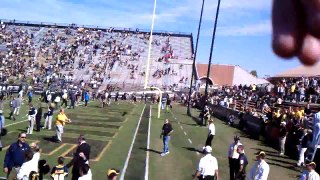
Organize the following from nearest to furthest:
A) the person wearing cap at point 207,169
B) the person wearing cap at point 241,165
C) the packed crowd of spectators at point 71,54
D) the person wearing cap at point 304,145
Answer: the person wearing cap at point 207,169, the person wearing cap at point 241,165, the person wearing cap at point 304,145, the packed crowd of spectators at point 71,54

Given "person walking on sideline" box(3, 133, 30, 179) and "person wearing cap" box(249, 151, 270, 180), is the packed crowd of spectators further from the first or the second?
"person wearing cap" box(249, 151, 270, 180)

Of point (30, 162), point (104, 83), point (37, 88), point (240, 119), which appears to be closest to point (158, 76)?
point (104, 83)

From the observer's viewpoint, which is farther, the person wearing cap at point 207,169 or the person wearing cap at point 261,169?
the person wearing cap at point 207,169

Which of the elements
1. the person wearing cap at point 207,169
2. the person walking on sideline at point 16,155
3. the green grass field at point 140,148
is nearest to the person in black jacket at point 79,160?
the person walking on sideline at point 16,155

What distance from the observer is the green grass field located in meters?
17.9

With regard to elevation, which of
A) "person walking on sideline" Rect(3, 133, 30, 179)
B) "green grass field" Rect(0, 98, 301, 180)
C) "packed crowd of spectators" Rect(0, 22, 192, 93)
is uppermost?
"packed crowd of spectators" Rect(0, 22, 192, 93)

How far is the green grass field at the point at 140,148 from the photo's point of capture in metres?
17.9

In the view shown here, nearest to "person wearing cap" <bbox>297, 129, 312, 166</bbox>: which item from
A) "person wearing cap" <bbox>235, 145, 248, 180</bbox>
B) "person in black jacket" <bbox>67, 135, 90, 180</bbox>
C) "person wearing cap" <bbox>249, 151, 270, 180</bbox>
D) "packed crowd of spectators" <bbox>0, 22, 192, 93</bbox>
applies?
"person wearing cap" <bbox>235, 145, 248, 180</bbox>

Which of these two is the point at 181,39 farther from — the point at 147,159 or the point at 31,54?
the point at 147,159

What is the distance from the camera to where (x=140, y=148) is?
22.9 m

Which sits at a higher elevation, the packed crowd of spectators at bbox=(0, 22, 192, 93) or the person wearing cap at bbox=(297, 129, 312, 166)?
the packed crowd of spectators at bbox=(0, 22, 192, 93)

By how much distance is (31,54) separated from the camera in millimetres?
87812

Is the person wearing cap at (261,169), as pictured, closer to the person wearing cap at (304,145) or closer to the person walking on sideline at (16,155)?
the person walking on sideline at (16,155)

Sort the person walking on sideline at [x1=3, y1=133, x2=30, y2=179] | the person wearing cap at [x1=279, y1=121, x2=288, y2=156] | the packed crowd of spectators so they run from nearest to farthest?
the person walking on sideline at [x1=3, y1=133, x2=30, y2=179] → the person wearing cap at [x1=279, y1=121, x2=288, y2=156] → the packed crowd of spectators
